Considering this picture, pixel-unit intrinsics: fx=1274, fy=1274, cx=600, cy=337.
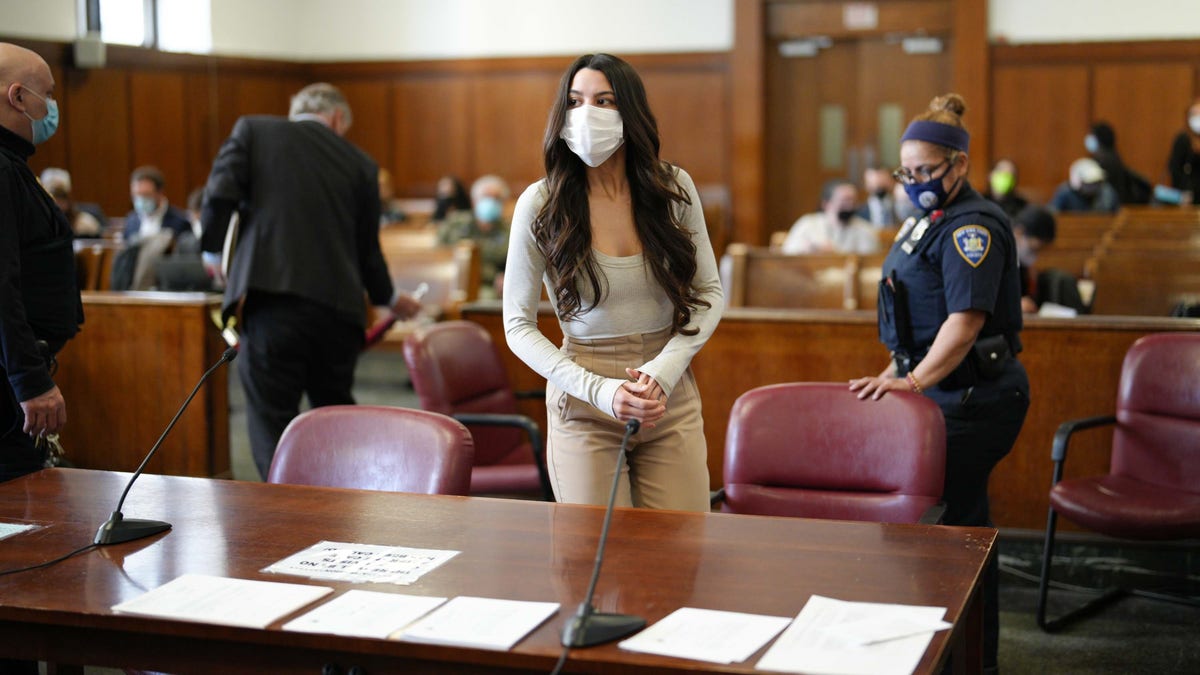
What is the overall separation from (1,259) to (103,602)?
3.99 feet

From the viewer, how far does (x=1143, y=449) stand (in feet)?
12.3

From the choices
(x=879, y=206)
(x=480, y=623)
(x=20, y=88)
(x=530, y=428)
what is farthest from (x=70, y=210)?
(x=480, y=623)

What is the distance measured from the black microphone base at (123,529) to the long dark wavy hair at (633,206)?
86 cm

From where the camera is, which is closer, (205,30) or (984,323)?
(984,323)

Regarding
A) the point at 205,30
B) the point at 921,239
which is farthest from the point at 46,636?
the point at 205,30

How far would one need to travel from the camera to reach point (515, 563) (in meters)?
1.99

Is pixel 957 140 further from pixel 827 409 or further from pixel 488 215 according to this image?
pixel 488 215

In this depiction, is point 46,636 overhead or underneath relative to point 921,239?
underneath

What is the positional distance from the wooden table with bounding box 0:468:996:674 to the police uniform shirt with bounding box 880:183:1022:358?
1000 mm

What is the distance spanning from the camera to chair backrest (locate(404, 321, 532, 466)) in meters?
4.06

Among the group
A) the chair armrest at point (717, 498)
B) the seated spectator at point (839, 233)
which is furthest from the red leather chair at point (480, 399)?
the seated spectator at point (839, 233)

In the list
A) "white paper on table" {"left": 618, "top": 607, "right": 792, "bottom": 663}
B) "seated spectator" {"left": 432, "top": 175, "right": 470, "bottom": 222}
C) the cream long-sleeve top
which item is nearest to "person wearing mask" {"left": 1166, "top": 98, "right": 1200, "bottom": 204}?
"seated spectator" {"left": 432, "top": 175, "right": 470, "bottom": 222}

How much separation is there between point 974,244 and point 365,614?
184 centimetres

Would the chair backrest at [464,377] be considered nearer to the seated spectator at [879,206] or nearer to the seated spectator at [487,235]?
the seated spectator at [487,235]
